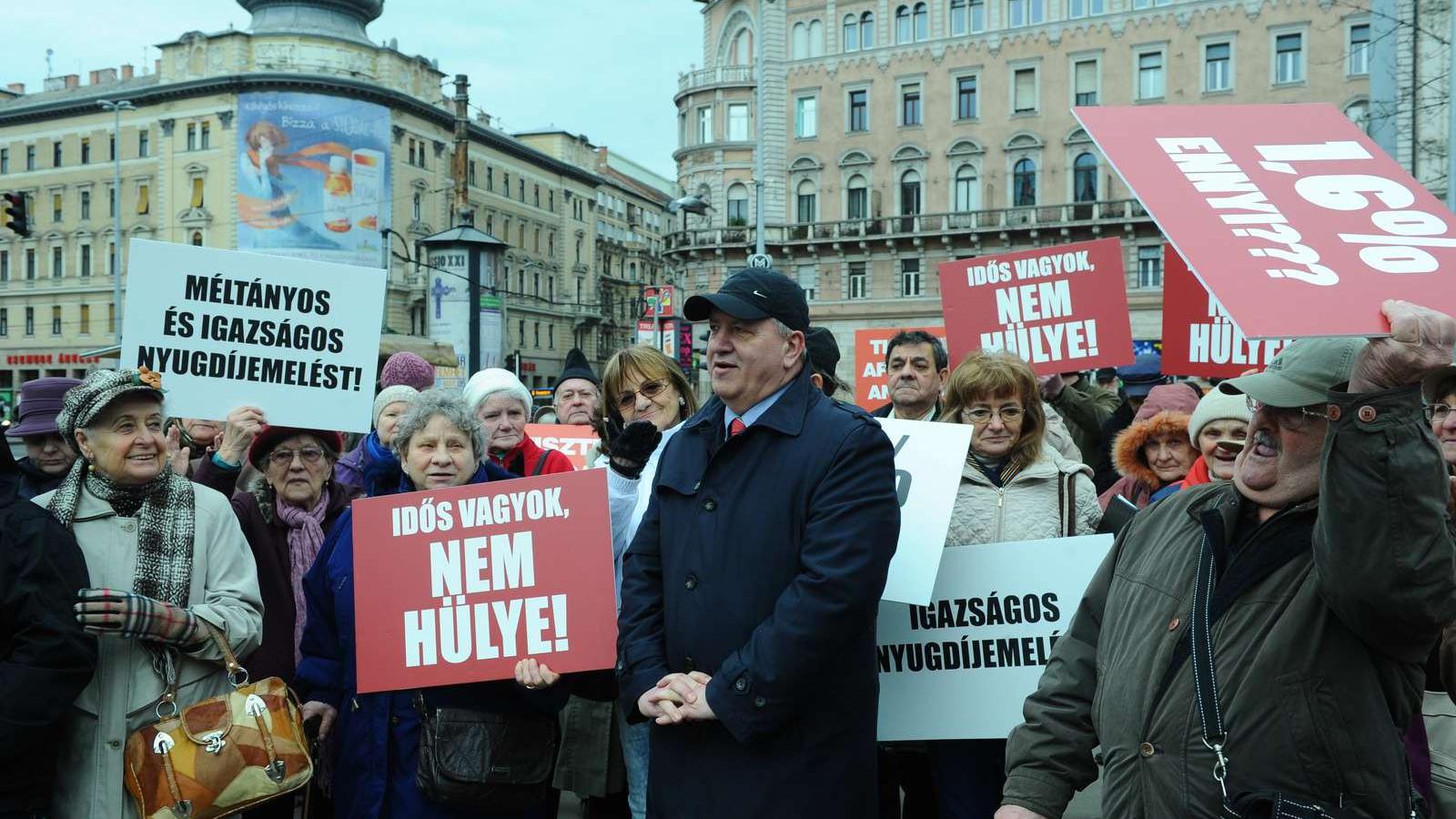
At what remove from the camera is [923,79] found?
170ft

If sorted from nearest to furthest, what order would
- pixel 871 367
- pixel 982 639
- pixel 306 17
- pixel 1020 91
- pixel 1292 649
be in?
pixel 1292 649 → pixel 982 639 → pixel 871 367 → pixel 1020 91 → pixel 306 17

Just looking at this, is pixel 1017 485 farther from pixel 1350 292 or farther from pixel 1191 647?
pixel 1350 292

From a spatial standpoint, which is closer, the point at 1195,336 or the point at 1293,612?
the point at 1293,612

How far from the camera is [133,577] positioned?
3727 millimetres

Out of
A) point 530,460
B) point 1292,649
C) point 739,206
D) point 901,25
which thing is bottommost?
point 1292,649

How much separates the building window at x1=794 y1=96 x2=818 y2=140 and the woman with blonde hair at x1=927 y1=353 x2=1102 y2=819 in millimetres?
50257

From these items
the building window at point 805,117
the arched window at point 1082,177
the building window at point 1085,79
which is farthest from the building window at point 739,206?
the building window at point 1085,79

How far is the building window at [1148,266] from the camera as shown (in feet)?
159

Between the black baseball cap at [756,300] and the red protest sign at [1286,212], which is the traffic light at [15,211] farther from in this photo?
the red protest sign at [1286,212]

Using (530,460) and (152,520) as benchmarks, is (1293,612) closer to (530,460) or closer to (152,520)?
(152,520)

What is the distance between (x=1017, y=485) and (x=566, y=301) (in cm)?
8287

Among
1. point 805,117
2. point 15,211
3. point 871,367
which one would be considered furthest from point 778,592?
point 805,117

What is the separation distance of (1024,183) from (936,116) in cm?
473

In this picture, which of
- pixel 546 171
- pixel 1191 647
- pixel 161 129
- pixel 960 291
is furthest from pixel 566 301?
pixel 1191 647
